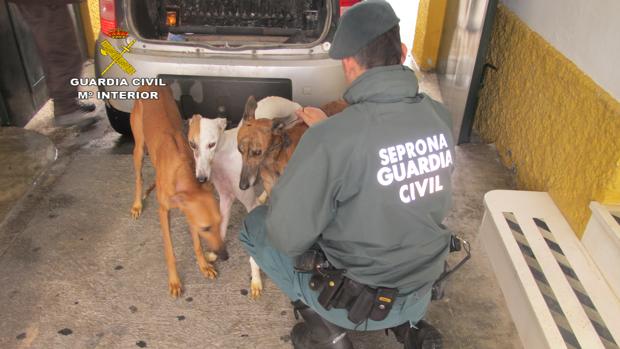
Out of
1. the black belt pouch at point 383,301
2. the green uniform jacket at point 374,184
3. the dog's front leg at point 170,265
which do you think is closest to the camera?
the green uniform jacket at point 374,184

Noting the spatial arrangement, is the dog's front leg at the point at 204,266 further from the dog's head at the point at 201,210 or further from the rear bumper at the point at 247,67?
the rear bumper at the point at 247,67

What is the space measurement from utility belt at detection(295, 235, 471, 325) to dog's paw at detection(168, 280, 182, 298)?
1147 mm

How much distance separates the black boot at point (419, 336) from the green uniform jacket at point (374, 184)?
40 centimetres

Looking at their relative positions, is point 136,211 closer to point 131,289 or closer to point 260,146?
point 131,289

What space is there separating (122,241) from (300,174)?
83.1 inches

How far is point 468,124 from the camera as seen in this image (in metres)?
4.86

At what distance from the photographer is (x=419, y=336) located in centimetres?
236

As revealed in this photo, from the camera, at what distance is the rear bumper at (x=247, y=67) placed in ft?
12.6

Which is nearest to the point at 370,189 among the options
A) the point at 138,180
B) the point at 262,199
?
the point at 262,199

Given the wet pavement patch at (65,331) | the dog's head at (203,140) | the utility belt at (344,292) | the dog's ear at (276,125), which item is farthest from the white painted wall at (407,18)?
the wet pavement patch at (65,331)

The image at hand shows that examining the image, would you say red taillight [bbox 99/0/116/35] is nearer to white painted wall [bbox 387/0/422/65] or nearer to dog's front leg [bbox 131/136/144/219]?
dog's front leg [bbox 131/136/144/219]

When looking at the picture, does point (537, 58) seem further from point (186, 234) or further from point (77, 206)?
point (77, 206)

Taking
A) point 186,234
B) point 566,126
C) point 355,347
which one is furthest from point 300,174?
point 566,126

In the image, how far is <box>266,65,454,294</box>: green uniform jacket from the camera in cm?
184
